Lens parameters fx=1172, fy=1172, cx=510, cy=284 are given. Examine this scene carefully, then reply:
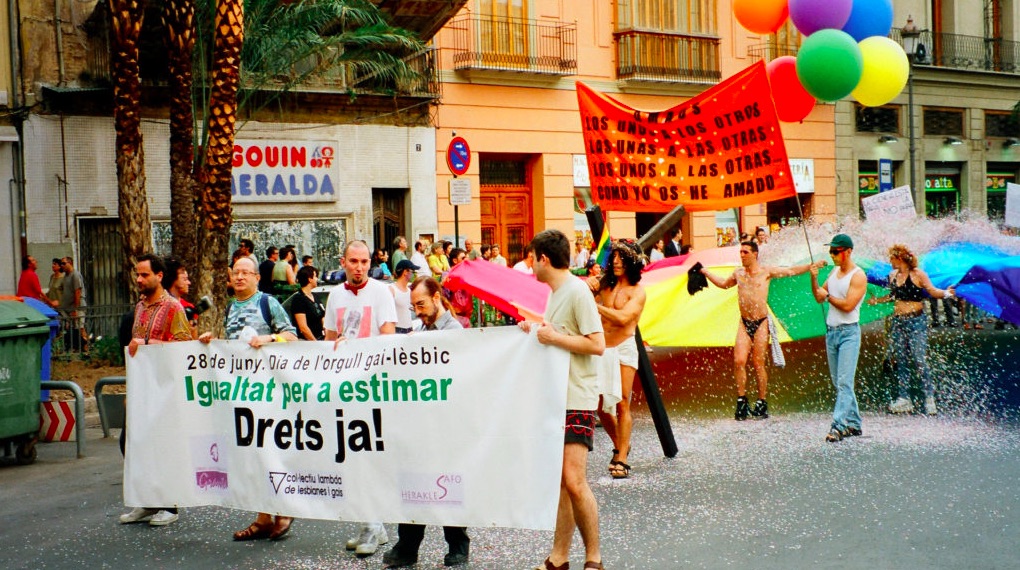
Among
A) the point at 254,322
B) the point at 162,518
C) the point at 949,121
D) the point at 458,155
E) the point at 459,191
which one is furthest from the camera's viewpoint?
the point at 949,121

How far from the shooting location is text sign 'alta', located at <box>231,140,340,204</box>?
2258cm

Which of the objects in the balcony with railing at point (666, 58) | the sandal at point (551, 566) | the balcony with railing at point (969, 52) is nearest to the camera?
the sandal at point (551, 566)

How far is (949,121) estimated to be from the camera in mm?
35469

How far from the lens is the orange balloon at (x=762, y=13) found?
1155 cm

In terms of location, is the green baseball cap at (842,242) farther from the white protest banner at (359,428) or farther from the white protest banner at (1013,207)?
the white protest banner at (1013,207)

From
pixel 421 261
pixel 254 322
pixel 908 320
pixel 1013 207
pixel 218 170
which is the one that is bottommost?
pixel 908 320

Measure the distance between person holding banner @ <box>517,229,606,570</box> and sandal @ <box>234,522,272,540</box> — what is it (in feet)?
6.38

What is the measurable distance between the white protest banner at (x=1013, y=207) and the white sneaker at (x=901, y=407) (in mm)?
6990

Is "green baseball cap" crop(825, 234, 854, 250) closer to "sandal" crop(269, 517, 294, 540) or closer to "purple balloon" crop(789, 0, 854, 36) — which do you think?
"purple balloon" crop(789, 0, 854, 36)

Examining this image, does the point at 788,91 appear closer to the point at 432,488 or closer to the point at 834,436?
the point at 834,436

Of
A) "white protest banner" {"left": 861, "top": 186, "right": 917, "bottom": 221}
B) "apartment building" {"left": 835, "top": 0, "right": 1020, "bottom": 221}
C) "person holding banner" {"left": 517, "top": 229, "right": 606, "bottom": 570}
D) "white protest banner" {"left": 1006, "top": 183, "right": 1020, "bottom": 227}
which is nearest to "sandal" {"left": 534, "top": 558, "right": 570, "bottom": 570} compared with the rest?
"person holding banner" {"left": 517, "top": 229, "right": 606, "bottom": 570}

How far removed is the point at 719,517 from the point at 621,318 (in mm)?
1742

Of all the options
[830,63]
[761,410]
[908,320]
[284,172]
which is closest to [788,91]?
[830,63]

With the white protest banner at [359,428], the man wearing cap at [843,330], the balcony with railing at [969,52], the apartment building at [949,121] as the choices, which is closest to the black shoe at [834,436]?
the man wearing cap at [843,330]
